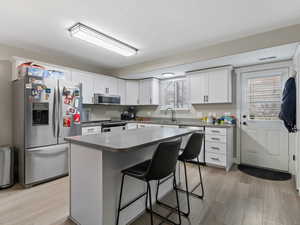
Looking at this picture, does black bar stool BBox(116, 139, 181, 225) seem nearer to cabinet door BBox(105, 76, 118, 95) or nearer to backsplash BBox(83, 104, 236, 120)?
backsplash BBox(83, 104, 236, 120)

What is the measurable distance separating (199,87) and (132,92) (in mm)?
2116

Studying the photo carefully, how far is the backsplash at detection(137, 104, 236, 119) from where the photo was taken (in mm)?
3773

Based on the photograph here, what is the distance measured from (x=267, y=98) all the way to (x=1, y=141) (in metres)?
5.41

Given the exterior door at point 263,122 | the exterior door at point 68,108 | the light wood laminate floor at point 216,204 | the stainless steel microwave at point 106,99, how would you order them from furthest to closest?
1. the stainless steel microwave at point 106,99
2. the exterior door at point 263,122
3. the exterior door at point 68,108
4. the light wood laminate floor at point 216,204

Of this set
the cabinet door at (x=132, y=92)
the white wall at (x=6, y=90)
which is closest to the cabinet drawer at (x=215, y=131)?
the cabinet door at (x=132, y=92)

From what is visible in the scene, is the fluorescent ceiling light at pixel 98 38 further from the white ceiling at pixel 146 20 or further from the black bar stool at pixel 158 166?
the black bar stool at pixel 158 166

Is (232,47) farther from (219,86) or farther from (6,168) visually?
(6,168)

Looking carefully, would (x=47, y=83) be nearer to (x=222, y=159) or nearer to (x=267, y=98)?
(x=222, y=159)

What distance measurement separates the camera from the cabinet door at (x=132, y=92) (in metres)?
4.93

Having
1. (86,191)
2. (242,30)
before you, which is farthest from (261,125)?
(86,191)

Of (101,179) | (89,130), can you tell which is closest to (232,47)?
(101,179)

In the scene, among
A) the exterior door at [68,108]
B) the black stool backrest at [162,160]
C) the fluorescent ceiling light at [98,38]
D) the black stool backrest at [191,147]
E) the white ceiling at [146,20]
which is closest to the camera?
the black stool backrest at [162,160]

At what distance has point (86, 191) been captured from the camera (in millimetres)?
1573

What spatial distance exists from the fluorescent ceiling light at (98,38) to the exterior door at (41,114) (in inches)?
39.5
